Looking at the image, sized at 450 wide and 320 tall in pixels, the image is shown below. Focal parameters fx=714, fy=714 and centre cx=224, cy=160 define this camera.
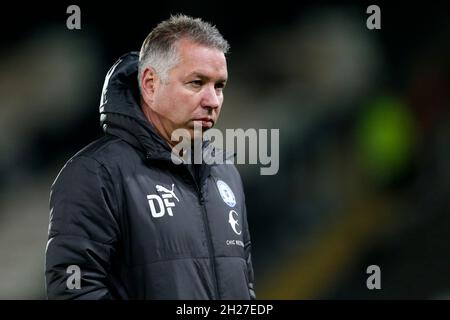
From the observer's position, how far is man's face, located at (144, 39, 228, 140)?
1.55 meters

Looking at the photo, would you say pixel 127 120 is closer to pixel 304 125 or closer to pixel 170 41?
pixel 170 41

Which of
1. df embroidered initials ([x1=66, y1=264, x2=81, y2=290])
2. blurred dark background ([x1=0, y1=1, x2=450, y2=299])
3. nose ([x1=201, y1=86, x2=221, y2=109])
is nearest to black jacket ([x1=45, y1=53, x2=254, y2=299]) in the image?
df embroidered initials ([x1=66, y1=264, x2=81, y2=290])

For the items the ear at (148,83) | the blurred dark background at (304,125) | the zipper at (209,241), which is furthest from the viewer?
the blurred dark background at (304,125)

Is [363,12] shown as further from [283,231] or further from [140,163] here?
[140,163]

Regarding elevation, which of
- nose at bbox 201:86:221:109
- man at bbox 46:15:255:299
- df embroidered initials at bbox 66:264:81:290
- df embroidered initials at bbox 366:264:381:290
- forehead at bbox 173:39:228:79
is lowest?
df embroidered initials at bbox 366:264:381:290

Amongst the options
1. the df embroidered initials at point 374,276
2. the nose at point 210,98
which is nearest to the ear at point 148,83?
the nose at point 210,98

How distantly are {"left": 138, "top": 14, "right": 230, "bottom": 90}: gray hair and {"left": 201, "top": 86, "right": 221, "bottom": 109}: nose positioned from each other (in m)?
0.09

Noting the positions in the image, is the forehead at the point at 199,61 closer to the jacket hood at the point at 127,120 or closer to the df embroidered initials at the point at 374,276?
the jacket hood at the point at 127,120

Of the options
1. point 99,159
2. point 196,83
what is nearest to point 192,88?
point 196,83

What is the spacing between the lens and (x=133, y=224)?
142 cm

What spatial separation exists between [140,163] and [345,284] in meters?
1.94

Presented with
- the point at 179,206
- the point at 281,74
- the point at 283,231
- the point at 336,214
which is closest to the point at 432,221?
the point at 336,214

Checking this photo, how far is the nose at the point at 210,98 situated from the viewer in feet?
5.08

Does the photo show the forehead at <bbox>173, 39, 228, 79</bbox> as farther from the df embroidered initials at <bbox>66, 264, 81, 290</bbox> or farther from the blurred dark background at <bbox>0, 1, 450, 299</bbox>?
the blurred dark background at <bbox>0, 1, 450, 299</bbox>
